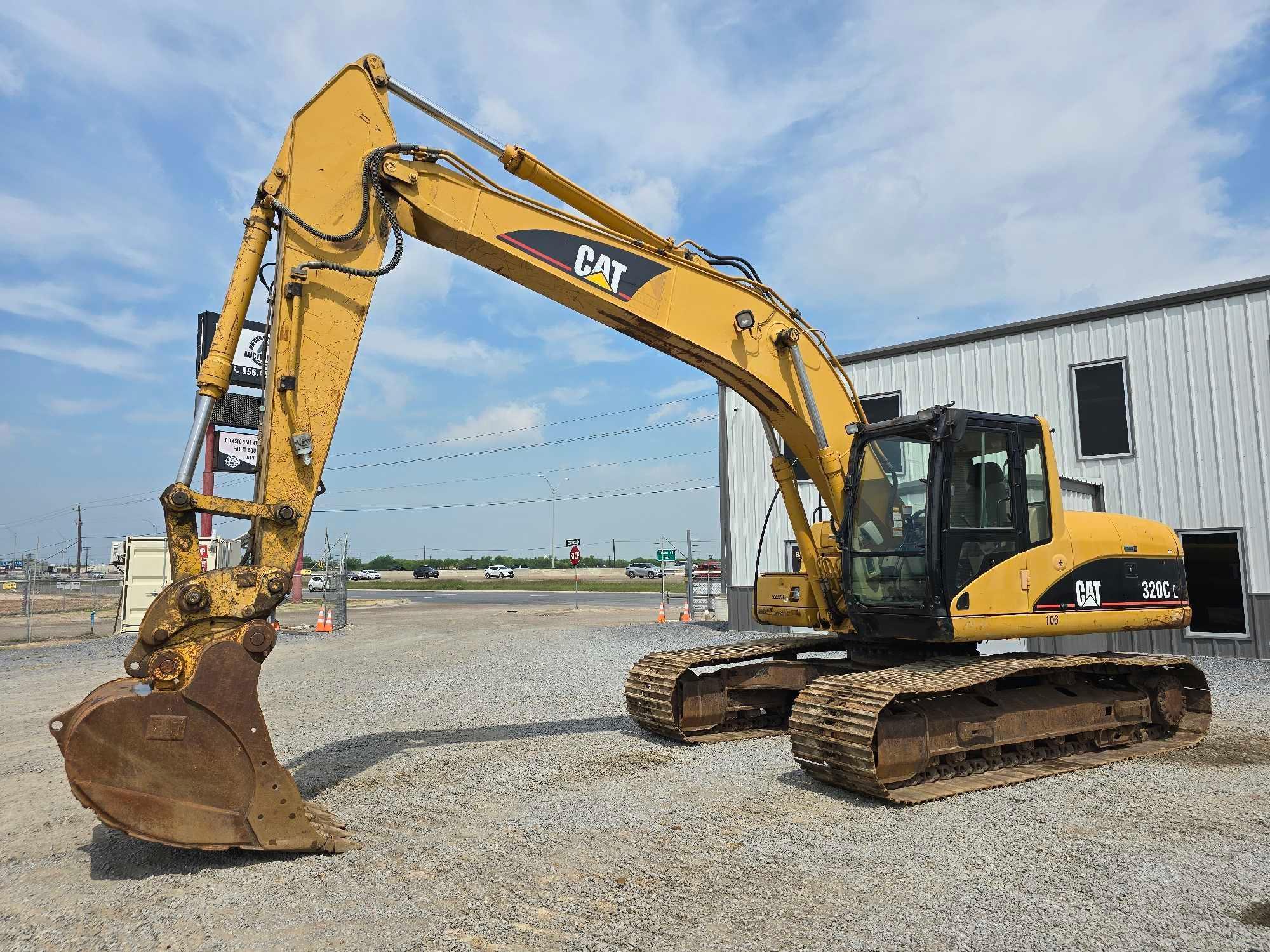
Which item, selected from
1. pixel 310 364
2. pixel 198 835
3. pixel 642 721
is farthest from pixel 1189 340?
pixel 198 835

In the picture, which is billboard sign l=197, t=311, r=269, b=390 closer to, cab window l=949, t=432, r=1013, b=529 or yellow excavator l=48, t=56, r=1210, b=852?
yellow excavator l=48, t=56, r=1210, b=852

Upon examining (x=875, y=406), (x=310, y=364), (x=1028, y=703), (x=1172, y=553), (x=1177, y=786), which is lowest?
(x=1177, y=786)

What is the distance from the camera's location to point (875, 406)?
63.0ft

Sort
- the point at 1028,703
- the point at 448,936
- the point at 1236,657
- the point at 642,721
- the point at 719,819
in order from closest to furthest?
the point at 448,936
the point at 719,819
the point at 1028,703
the point at 642,721
the point at 1236,657

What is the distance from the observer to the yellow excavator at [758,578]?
200 inches

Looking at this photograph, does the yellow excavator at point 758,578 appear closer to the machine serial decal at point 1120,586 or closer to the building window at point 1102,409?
the machine serial decal at point 1120,586

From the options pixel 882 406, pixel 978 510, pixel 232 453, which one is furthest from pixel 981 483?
pixel 232 453

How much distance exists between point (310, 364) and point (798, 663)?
18.4 feet

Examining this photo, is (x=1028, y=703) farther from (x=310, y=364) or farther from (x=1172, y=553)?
(x=310, y=364)

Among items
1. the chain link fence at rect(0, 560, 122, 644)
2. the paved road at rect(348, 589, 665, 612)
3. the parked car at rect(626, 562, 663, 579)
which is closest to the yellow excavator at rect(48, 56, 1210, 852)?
the chain link fence at rect(0, 560, 122, 644)

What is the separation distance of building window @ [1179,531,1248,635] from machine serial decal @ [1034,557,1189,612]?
682 cm

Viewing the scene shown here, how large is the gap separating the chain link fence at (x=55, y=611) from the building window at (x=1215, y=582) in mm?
24057

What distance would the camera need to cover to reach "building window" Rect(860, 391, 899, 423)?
18.8 meters

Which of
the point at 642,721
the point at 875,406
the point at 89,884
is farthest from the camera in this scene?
the point at 875,406
